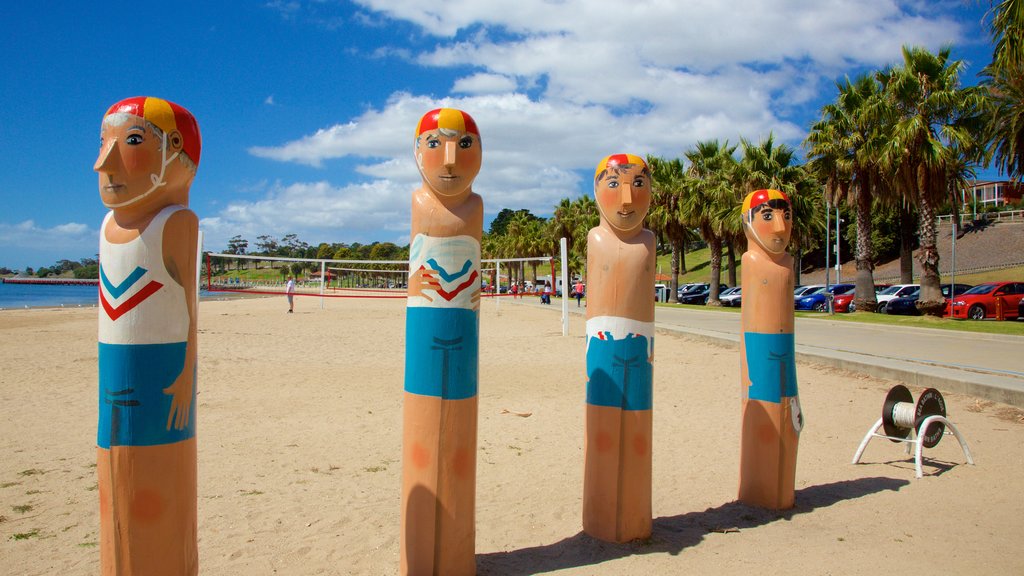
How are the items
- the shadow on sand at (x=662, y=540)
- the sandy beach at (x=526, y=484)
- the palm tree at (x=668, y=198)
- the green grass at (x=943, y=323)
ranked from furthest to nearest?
the palm tree at (x=668, y=198) < the green grass at (x=943, y=323) < the sandy beach at (x=526, y=484) < the shadow on sand at (x=662, y=540)

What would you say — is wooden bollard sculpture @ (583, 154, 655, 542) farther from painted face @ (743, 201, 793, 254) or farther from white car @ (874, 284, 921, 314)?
white car @ (874, 284, 921, 314)

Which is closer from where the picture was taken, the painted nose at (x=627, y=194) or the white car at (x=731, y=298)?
the painted nose at (x=627, y=194)

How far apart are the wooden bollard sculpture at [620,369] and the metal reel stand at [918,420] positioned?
3.18 meters

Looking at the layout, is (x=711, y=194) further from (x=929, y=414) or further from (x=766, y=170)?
(x=929, y=414)

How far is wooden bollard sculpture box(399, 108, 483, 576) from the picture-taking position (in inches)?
139


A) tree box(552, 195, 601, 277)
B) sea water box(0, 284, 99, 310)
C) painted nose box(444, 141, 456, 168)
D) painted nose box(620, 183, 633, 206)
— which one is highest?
tree box(552, 195, 601, 277)

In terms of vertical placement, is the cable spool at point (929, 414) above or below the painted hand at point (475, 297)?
below

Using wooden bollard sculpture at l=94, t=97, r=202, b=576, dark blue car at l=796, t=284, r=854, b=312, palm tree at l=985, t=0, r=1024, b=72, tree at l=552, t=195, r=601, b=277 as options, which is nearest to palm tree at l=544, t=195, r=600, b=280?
tree at l=552, t=195, r=601, b=277

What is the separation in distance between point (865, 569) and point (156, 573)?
388 centimetres

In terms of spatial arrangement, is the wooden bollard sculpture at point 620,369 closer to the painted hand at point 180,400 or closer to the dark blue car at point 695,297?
the painted hand at point 180,400

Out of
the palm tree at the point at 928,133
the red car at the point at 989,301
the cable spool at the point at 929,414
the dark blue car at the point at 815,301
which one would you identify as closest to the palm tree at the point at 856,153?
the palm tree at the point at 928,133

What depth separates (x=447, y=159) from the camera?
11.8 feet

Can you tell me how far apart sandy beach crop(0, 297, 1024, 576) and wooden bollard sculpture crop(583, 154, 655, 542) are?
0.85 ft

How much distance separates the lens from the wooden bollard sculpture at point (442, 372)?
11.6ft
